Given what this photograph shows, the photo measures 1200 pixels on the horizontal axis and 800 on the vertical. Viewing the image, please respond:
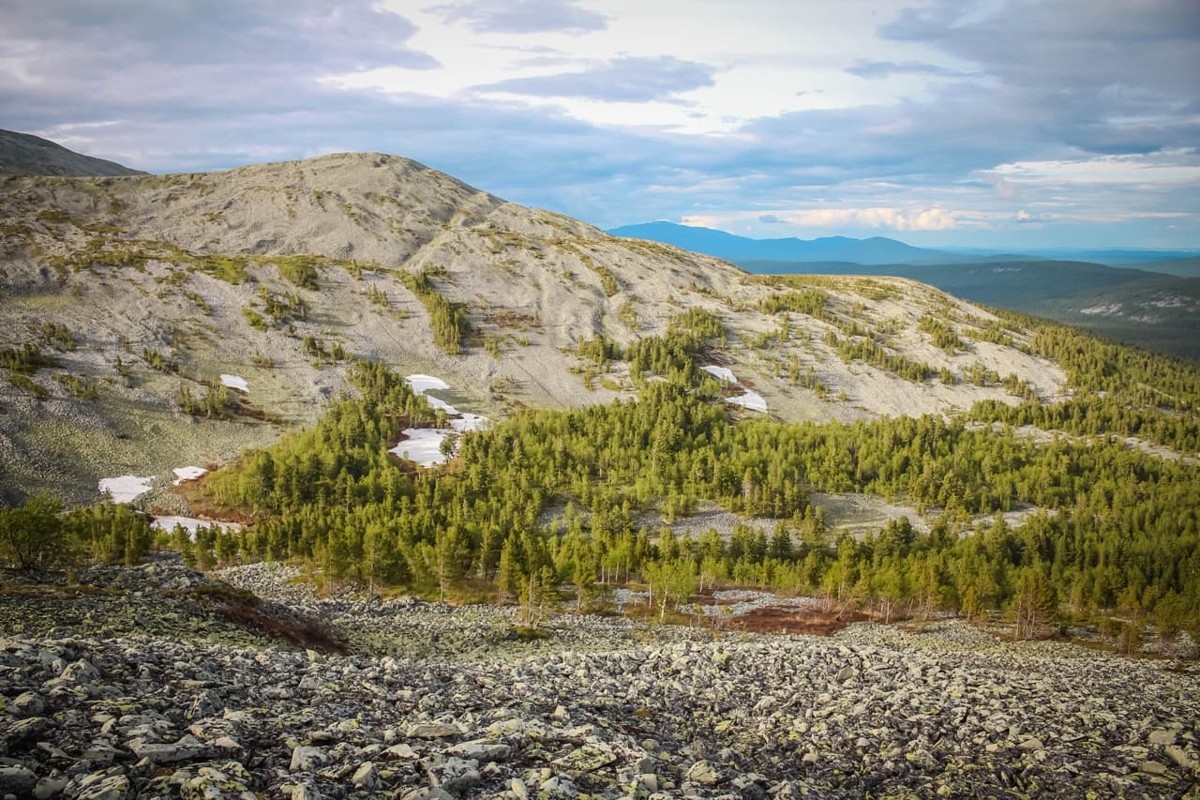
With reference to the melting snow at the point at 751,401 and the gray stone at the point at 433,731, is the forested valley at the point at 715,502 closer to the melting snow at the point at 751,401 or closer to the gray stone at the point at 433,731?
the melting snow at the point at 751,401

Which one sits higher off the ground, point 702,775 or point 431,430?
point 702,775

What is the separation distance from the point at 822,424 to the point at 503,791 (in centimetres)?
16422

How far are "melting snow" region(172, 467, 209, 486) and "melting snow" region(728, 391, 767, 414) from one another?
121 m

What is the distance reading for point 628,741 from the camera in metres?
21.9

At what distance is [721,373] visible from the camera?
189125 millimetres

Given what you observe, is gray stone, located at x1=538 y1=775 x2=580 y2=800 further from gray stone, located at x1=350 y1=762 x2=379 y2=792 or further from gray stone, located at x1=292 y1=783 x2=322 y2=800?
gray stone, located at x1=292 y1=783 x2=322 y2=800

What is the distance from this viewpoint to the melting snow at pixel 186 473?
11475 centimetres

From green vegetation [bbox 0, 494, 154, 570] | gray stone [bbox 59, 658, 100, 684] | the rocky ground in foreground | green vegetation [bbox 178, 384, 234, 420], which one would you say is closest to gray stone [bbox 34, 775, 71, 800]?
the rocky ground in foreground

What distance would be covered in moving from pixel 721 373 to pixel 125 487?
14058 centimetres

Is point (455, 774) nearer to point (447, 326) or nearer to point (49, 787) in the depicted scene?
point (49, 787)

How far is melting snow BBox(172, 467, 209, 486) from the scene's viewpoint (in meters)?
115

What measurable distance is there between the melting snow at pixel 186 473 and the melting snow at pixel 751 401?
121m

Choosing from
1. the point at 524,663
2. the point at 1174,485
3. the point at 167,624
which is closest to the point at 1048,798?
the point at 524,663

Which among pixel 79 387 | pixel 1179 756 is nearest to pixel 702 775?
pixel 1179 756
